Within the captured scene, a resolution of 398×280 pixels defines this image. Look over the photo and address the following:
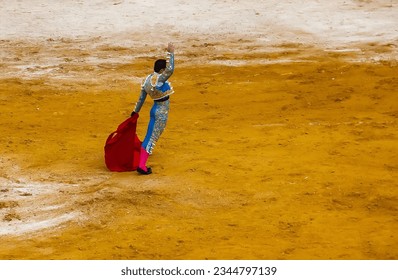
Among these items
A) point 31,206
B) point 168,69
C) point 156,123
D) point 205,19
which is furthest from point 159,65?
point 205,19

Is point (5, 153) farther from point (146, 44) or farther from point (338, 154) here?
point (146, 44)

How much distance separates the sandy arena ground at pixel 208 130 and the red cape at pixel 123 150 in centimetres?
18

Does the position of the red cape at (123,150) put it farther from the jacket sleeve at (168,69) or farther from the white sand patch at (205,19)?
the white sand patch at (205,19)

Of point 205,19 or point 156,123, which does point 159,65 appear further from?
point 205,19

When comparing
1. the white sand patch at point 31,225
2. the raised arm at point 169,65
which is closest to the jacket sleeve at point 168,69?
the raised arm at point 169,65

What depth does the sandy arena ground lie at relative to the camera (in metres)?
10.6

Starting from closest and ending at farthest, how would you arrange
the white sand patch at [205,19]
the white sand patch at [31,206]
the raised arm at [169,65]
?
the white sand patch at [31,206] < the raised arm at [169,65] < the white sand patch at [205,19]

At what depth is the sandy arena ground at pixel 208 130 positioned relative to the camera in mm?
10578

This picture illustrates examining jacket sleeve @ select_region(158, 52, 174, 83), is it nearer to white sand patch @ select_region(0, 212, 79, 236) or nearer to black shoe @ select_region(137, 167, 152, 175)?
black shoe @ select_region(137, 167, 152, 175)

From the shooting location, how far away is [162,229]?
10711mm

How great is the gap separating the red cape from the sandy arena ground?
0.58 feet

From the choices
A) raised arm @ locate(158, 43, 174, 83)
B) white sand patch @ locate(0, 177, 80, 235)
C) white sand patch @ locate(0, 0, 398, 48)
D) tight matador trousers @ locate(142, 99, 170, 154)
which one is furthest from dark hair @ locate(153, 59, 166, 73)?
white sand patch @ locate(0, 0, 398, 48)
